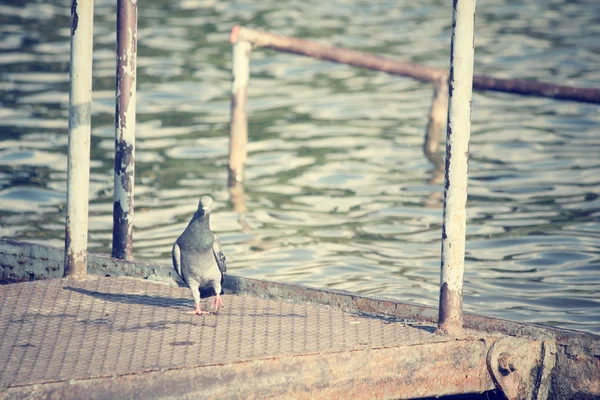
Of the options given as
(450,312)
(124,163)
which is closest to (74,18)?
(124,163)

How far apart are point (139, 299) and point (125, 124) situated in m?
1.13

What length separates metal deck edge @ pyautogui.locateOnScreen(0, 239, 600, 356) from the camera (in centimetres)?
532

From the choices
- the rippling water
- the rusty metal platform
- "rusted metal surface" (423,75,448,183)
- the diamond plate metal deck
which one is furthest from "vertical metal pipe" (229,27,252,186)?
the rusty metal platform

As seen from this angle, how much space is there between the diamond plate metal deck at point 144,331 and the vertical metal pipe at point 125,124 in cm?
47

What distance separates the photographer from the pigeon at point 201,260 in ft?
18.6

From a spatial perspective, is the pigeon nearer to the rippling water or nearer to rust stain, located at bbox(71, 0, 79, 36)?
rust stain, located at bbox(71, 0, 79, 36)

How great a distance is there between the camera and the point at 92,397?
4.52 metres

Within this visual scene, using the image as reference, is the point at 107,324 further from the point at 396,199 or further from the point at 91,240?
the point at 396,199

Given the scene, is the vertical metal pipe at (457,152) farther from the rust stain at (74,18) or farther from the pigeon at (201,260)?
the rust stain at (74,18)

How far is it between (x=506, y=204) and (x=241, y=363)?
609cm

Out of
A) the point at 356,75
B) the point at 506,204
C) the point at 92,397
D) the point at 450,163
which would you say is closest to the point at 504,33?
the point at 356,75

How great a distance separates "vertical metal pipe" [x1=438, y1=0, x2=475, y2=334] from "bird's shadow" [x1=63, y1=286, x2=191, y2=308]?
1.48 m

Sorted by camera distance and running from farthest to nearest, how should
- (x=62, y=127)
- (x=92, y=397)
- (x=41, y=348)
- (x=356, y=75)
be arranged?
(x=356, y=75)
(x=62, y=127)
(x=41, y=348)
(x=92, y=397)

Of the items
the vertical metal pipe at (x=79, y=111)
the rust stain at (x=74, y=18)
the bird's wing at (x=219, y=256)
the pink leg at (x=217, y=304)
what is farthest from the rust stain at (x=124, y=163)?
the pink leg at (x=217, y=304)
